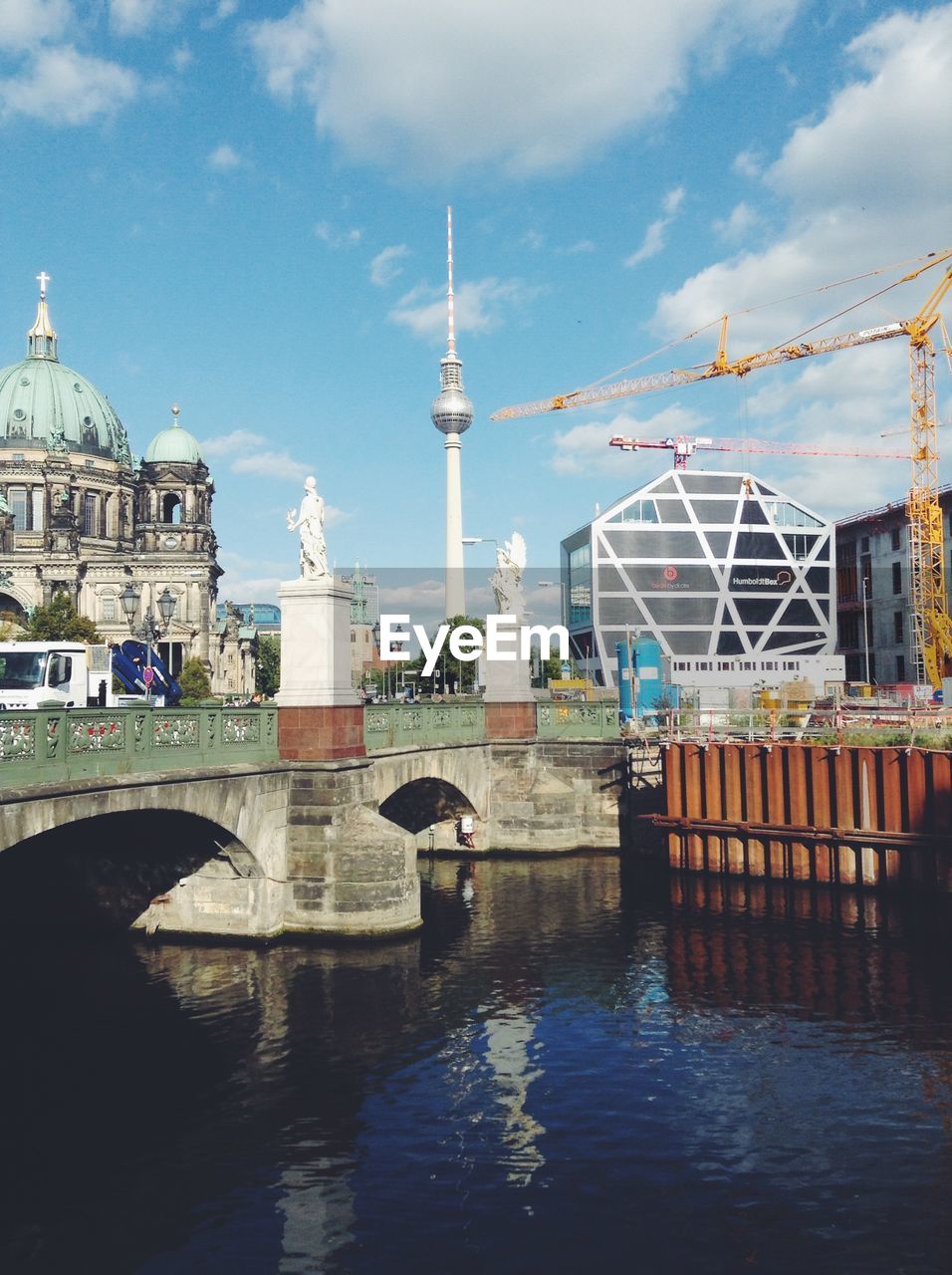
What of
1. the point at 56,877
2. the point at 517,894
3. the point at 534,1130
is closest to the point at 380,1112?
the point at 534,1130

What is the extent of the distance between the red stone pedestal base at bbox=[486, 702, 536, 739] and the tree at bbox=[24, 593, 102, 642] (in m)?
54.6

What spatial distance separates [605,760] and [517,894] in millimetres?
9804

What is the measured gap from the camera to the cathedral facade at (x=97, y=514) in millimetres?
120938

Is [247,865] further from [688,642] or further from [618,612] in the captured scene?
[688,642]

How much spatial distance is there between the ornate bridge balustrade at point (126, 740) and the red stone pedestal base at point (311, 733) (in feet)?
0.89

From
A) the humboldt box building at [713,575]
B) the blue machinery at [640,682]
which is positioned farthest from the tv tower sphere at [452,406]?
the blue machinery at [640,682]

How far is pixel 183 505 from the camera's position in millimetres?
131000

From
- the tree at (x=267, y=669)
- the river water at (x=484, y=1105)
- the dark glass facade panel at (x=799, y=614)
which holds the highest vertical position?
the dark glass facade panel at (x=799, y=614)

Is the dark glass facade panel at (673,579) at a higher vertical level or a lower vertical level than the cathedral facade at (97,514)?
lower

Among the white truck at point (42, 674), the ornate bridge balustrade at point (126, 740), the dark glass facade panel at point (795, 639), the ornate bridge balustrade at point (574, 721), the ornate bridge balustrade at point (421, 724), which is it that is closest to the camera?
the ornate bridge balustrade at point (126, 740)

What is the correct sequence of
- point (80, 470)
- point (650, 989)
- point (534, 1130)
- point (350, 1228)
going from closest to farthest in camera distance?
point (350, 1228), point (534, 1130), point (650, 989), point (80, 470)

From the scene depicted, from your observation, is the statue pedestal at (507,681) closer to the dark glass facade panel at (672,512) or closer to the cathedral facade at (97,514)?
the dark glass facade panel at (672,512)

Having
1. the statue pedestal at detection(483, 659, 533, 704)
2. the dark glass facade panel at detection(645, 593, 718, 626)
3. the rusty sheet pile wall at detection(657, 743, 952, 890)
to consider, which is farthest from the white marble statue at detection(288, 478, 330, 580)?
the dark glass facade panel at detection(645, 593, 718, 626)

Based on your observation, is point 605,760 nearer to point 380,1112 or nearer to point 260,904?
point 260,904
